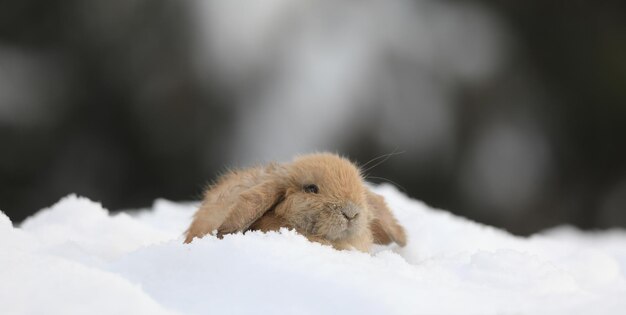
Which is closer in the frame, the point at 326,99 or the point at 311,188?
the point at 311,188

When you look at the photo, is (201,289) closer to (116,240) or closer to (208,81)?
(116,240)

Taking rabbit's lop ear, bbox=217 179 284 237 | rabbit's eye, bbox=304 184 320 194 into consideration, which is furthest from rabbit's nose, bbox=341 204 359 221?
rabbit's lop ear, bbox=217 179 284 237

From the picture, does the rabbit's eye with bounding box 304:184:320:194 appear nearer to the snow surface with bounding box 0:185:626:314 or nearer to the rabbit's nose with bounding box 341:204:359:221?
the rabbit's nose with bounding box 341:204:359:221

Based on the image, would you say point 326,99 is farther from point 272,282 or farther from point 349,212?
point 272,282

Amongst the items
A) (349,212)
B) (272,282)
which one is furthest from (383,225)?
(272,282)

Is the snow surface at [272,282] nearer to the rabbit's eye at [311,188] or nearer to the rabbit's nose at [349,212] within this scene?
the rabbit's nose at [349,212]

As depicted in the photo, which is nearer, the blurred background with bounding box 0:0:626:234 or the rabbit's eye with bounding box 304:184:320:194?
the rabbit's eye with bounding box 304:184:320:194
